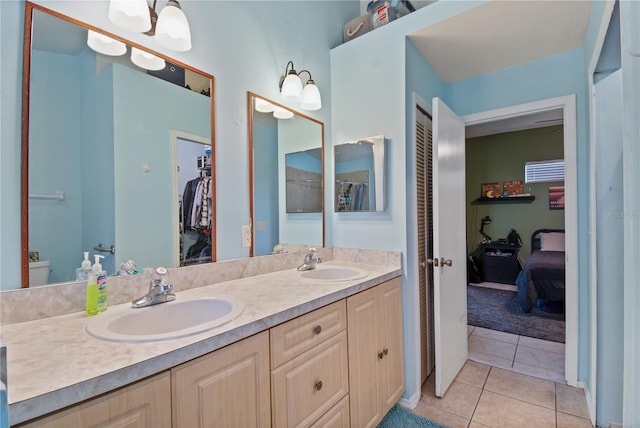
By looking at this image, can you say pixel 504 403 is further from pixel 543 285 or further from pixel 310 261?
pixel 543 285

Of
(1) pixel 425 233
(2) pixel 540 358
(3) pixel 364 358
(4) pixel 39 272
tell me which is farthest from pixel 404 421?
(4) pixel 39 272

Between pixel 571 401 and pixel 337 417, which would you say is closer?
pixel 337 417

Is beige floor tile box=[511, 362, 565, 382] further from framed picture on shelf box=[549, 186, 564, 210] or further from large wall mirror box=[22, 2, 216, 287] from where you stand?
framed picture on shelf box=[549, 186, 564, 210]

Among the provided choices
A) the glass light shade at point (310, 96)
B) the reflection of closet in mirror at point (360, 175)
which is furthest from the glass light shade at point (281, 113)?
the reflection of closet in mirror at point (360, 175)

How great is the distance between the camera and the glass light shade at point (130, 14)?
3.54ft

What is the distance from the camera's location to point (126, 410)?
68cm

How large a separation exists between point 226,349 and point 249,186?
0.97 meters

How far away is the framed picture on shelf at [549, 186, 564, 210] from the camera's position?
4686mm

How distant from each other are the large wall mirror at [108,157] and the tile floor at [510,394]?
1762 mm

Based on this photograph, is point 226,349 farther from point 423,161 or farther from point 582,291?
point 582,291

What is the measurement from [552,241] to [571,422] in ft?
12.3

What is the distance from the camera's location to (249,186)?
1646 mm

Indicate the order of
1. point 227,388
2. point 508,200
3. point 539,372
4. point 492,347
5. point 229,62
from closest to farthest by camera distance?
point 227,388, point 229,62, point 539,372, point 492,347, point 508,200

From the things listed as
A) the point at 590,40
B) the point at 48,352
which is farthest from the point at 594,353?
the point at 48,352
